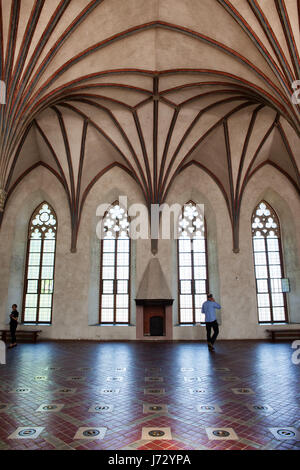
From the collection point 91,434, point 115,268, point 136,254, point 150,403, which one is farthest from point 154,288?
point 91,434

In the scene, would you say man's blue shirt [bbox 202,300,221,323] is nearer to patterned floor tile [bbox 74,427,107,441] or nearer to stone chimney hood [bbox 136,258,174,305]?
stone chimney hood [bbox 136,258,174,305]

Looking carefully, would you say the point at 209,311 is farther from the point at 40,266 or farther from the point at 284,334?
the point at 40,266

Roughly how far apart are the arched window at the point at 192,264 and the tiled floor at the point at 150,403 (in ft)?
18.2

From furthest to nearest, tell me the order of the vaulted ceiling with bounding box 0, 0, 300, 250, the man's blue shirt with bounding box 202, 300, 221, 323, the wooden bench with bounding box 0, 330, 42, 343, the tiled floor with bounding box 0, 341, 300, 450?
the wooden bench with bounding box 0, 330, 42, 343, the man's blue shirt with bounding box 202, 300, 221, 323, the vaulted ceiling with bounding box 0, 0, 300, 250, the tiled floor with bounding box 0, 341, 300, 450

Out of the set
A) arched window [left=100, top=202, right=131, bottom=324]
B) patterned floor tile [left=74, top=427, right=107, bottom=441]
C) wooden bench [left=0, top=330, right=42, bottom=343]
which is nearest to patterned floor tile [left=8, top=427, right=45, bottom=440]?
patterned floor tile [left=74, top=427, right=107, bottom=441]

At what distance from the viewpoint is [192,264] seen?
1563 cm

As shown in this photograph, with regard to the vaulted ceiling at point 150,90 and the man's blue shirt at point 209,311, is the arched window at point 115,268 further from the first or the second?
the man's blue shirt at point 209,311

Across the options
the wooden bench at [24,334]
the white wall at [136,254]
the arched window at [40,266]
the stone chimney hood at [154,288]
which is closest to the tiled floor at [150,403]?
the wooden bench at [24,334]

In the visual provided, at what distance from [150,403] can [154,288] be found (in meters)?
9.12

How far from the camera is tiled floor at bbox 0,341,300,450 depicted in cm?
375

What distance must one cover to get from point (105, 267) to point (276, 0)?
1204 cm

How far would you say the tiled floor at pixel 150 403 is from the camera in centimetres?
375

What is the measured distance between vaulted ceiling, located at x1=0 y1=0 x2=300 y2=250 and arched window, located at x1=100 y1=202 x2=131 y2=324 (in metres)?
1.68

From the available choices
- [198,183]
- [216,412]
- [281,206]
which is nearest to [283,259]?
[281,206]
